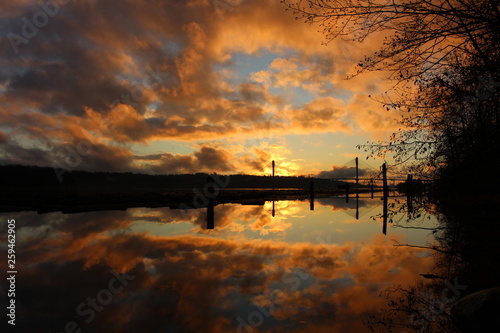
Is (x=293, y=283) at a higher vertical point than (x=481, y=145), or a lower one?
lower

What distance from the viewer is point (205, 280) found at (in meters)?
5.39

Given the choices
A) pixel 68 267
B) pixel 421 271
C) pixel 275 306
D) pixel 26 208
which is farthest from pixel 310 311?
pixel 26 208

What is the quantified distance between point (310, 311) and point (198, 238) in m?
5.88

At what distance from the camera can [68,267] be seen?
6184 mm

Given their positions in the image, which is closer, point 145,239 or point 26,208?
point 145,239

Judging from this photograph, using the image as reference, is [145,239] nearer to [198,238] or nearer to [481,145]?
[198,238]

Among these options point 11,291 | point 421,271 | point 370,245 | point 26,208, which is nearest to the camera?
point 11,291

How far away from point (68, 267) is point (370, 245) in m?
7.49

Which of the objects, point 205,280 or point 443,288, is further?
point 205,280

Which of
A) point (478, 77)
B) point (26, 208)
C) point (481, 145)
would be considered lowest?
point (26, 208)

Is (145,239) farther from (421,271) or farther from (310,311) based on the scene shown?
(421,271)

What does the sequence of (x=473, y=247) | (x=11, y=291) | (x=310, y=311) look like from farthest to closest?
(x=473, y=247), (x=11, y=291), (x=310, y=311)

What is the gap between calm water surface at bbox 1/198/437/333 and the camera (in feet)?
12.6

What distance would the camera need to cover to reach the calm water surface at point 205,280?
12.6 ft
